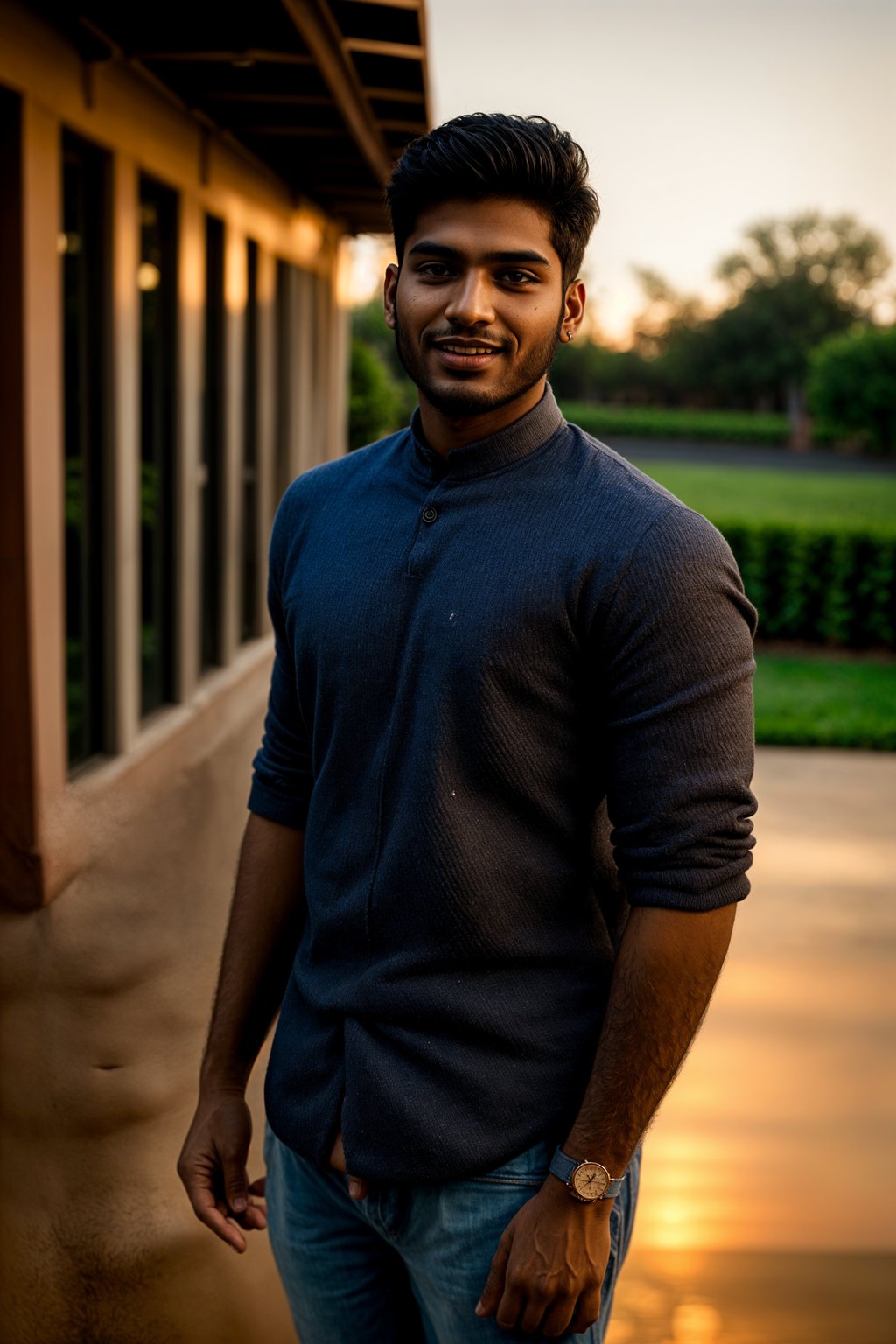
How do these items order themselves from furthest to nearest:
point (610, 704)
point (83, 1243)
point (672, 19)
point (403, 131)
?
point (672, 19)
point (403, 131)
point (83, 1243)
point (610, 704)

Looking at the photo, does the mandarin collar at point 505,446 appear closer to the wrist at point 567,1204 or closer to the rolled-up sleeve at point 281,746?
the rolled-up sleeve at point 281,746

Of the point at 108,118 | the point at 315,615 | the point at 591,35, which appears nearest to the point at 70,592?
the point at 108,118

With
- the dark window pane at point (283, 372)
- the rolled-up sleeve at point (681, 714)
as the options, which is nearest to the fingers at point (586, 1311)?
the rolled-up sleeve at point (681, 714)

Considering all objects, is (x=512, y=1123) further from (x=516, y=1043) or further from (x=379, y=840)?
(x=379, y=840)

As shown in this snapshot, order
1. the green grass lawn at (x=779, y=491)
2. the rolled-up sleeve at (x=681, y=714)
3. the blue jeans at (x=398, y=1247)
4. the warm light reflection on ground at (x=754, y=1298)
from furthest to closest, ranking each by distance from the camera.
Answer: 1. the green grass lawn at (x=779, y=491)
2. the warm light reflection on ground at (x=754, y=1298)
3. the blue jeans at (x=398, y=1247)
4. the rolled-up sleeve at (x=681, y=714)

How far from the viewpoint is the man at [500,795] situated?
140 centimetres

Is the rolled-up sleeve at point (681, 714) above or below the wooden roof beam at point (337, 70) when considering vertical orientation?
below

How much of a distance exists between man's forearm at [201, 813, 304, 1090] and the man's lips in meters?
0.69

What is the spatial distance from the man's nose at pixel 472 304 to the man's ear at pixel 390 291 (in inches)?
5.0

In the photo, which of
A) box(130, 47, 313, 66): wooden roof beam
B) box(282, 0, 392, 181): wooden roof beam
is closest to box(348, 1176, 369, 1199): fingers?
box(282, 0, 392, 181): wooden roof beam

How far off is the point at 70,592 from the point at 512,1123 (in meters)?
5.24

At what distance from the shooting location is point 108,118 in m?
5.80

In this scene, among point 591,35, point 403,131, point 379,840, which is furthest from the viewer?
point 591,35

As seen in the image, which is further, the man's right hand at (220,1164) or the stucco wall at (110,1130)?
the stucco wall at (110,1130)
